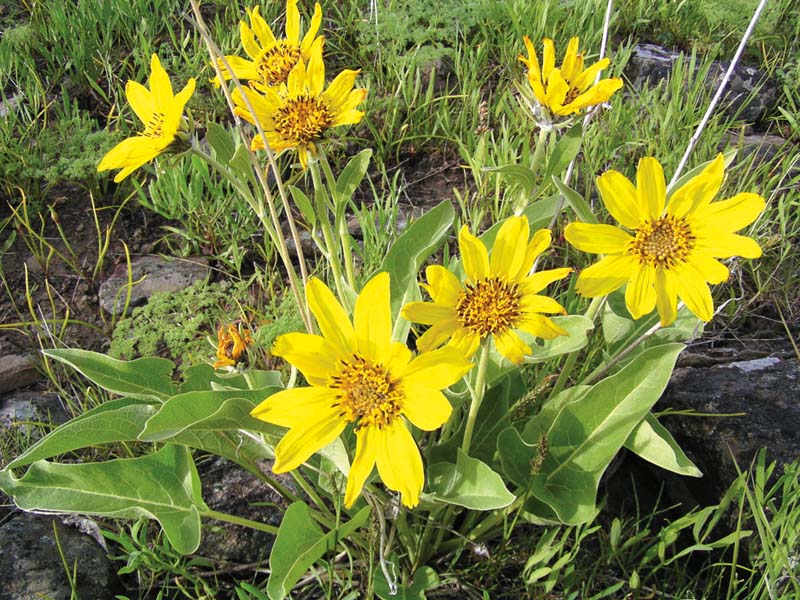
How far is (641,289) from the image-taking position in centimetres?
146

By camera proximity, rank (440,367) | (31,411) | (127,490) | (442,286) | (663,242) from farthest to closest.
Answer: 1. (31,411)
2. (127,490)
3. (663,242)
4. (442,286)
5. (440,367)

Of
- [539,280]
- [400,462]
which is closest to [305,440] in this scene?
[400,462]

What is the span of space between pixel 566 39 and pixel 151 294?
2407 millimetres

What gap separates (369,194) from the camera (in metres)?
3.30

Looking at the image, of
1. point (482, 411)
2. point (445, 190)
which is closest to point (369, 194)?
point (445, 190)

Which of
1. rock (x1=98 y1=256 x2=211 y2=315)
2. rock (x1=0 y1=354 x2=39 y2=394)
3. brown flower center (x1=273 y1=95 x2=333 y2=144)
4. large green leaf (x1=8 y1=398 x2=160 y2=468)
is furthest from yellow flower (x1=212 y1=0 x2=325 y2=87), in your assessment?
rock (x1=0 y1=354 x2=39 y2=394)

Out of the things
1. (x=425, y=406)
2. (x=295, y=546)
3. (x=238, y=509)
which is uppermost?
(x=425, y=406)

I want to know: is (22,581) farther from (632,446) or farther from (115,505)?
(632,446)

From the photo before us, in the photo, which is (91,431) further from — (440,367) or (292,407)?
(440,367)

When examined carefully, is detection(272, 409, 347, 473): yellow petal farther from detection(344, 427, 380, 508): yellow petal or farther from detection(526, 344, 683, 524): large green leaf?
detection(526, 344, 683, 524): large green leaf

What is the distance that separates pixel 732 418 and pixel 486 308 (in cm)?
111

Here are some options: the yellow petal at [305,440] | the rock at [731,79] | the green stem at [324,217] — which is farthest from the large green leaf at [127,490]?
the rock at [731,79]

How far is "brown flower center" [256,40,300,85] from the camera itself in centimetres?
175

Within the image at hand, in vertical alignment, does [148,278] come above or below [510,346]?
below
